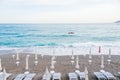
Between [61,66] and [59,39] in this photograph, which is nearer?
[61,66]

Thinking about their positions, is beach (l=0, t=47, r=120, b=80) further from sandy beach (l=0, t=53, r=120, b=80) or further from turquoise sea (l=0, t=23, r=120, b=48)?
turquoise sea (l=0, t=23, r=120, b=48)

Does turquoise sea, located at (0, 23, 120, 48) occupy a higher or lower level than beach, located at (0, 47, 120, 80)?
higher

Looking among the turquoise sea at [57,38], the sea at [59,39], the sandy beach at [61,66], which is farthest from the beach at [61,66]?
the turquoise sea at [57,38]

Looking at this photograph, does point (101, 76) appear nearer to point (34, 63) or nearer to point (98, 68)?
point (98, 68)

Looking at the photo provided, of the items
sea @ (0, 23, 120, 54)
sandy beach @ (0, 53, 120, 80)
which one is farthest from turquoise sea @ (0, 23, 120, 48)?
sandy beach @ (0, 53, 120, 80)

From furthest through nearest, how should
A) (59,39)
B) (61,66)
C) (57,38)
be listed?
(57,38) < (59,39) < (61,66)

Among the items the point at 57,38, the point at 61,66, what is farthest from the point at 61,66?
the point at 57,38

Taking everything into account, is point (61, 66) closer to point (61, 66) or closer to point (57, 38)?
point (61, 66)
